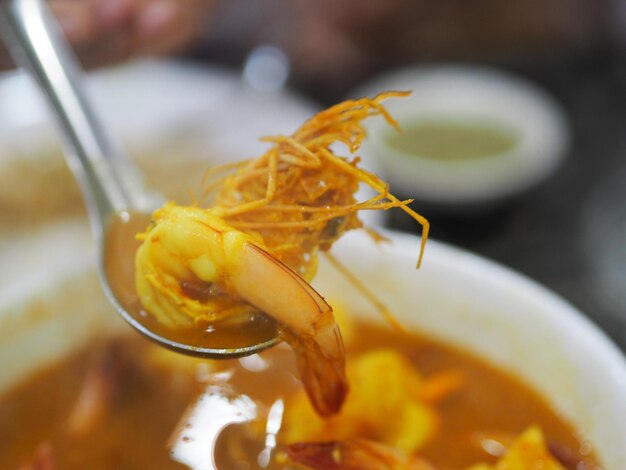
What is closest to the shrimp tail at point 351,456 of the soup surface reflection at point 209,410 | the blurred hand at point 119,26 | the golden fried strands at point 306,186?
the soup surface reflection at point 209,410

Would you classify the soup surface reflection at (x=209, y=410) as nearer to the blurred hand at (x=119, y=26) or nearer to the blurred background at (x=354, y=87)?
the blurred background at (x=354, y=87)

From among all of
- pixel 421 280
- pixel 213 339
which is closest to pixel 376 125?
pixel 421 280

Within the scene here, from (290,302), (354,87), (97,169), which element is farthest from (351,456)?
(354,87)

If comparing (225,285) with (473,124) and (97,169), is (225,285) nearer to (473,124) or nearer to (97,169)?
(97,169)

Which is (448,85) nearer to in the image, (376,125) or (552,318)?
(376,125)

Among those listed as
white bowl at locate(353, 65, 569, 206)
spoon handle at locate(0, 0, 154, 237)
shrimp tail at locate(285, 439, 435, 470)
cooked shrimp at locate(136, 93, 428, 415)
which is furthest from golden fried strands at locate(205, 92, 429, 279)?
white bowl at locate(353, 65, 569, 206)

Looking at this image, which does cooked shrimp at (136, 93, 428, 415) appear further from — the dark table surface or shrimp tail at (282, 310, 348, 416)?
the dark table surface
